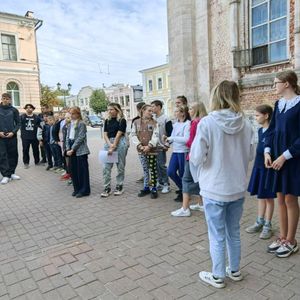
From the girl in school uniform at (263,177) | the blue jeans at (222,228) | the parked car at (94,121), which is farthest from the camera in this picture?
the parked car at (94,121)

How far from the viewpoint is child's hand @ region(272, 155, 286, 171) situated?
3.28 metres

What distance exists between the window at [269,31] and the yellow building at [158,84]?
3795 centimetres

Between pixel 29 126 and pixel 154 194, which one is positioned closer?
pixel 154 194

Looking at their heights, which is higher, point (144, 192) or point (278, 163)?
point (278, 163)

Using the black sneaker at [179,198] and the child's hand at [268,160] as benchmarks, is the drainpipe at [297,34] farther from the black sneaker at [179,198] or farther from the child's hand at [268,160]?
the child's hand at [268,160]

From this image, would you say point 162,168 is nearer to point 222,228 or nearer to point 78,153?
point 78,153

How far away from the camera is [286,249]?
351cm

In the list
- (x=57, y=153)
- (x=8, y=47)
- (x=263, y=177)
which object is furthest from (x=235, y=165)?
(x=8, y=47)

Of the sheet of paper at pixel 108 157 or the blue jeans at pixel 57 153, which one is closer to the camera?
the sheet of paper at pixel 108 157

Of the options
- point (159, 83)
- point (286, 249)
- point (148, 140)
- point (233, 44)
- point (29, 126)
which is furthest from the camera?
point (159, 83)

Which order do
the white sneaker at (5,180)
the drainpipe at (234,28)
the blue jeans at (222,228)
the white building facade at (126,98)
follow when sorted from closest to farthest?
the blue jeans at (222,228) → the white sneaker at (5,180) → the drainpipe at (234,28) → the white building facade at (126,98)

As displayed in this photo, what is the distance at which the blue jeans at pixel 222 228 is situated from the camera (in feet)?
9.24

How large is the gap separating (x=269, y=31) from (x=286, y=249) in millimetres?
8517

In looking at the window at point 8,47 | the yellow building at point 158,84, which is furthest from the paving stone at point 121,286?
the yellow building at point 158,84
